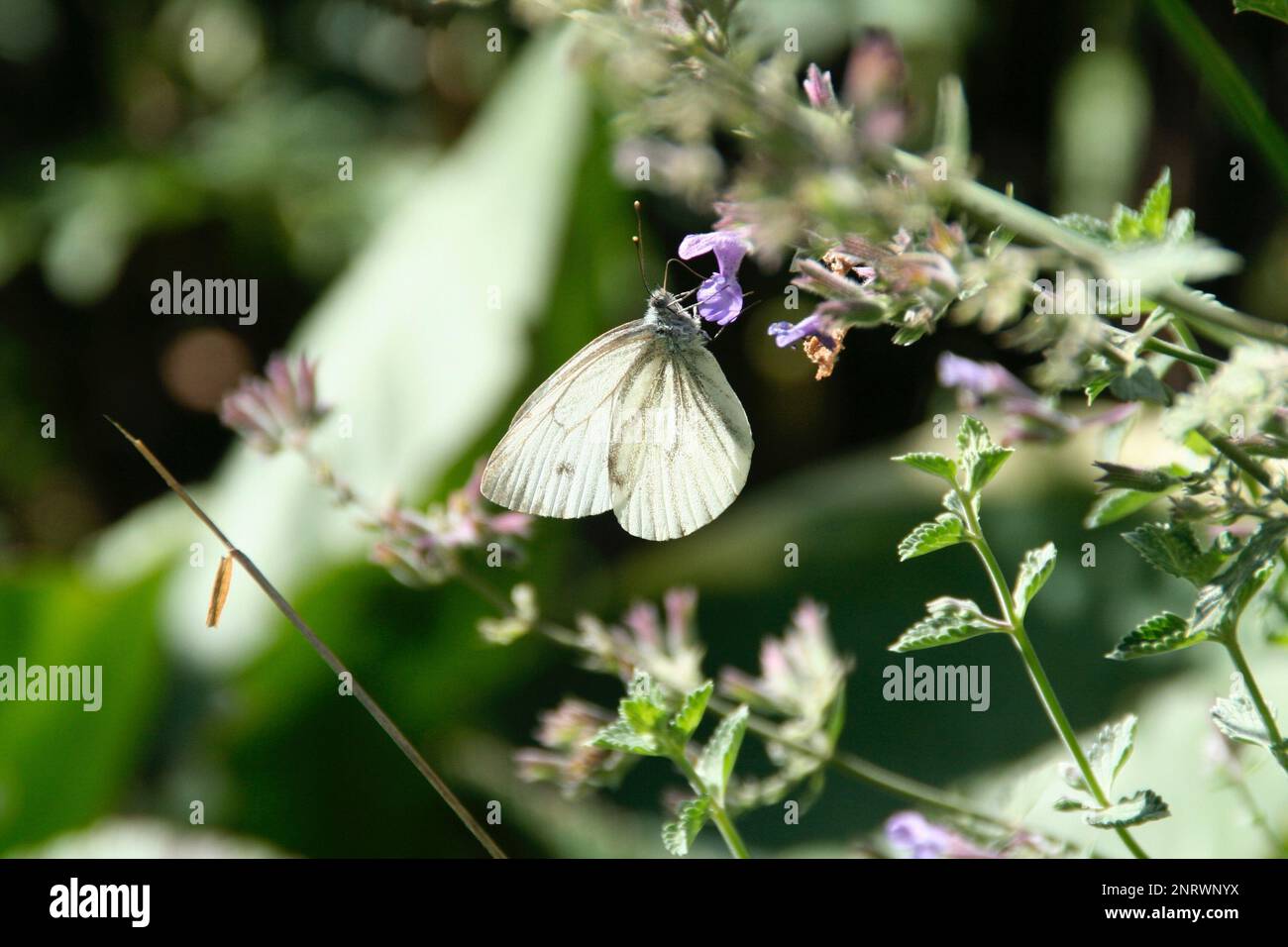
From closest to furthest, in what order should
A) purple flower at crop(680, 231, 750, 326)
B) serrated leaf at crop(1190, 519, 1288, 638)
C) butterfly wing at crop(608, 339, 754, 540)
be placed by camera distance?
serrated leaf at crop(1190, 519, 1288, 638)
purple flower at crop(680, 231, 750, 326)
butterfly wing at crop(608, 339, 754, 540)

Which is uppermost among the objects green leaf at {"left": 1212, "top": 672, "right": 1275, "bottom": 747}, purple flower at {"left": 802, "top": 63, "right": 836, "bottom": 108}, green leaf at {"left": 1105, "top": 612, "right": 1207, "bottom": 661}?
purple flower at {"left": 802, "top": 63, "right": 836, "bottom": 108}

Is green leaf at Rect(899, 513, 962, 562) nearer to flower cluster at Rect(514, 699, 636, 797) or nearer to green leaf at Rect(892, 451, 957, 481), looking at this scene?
green leaf at Rect(892, 451, 957, 481)

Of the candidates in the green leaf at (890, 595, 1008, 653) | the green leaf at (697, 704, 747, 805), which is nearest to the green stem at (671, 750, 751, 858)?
the green leaf at (697, 704, 747, 805)

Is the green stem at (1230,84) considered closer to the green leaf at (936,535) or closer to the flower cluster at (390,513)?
the green leaf at (936,535)

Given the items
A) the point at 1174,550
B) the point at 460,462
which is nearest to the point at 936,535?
the point at 1174,550
